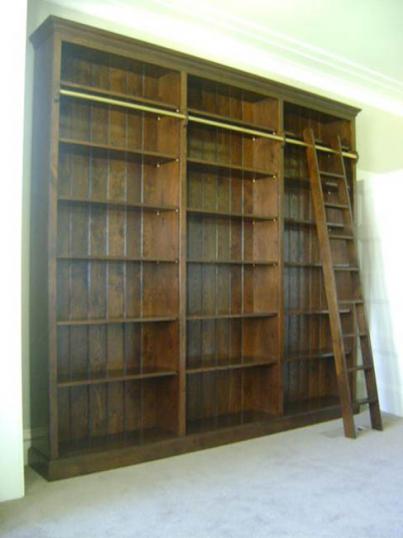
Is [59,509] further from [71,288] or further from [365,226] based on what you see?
[365,226]

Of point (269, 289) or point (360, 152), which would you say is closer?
point (269, 289)

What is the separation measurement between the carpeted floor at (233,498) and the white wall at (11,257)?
26cm

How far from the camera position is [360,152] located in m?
5.68

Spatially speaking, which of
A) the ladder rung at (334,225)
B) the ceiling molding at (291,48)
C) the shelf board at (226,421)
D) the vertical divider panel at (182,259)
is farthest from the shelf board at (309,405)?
the ceiling molding at (291,48)

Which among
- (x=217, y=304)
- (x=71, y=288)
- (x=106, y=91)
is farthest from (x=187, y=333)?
(x=106, y=91)

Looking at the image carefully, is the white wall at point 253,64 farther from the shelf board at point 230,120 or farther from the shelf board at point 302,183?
the shelf board at point 230,120

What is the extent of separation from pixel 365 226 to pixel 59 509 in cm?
368

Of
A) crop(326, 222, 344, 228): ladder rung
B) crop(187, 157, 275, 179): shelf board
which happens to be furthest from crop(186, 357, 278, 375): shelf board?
crop(187, 157, 275, 179): shelf board

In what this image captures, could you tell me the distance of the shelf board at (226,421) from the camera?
4056 mm

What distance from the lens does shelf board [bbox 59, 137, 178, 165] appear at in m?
3.51

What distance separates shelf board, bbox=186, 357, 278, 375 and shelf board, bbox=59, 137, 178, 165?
4.89 ft

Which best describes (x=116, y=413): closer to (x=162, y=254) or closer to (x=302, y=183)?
(x=162, y=254)

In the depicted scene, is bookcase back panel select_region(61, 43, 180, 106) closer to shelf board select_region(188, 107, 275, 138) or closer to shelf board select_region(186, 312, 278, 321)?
shelf board select_region(188, 107, 275, 138)

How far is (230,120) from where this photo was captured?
13.7ft
